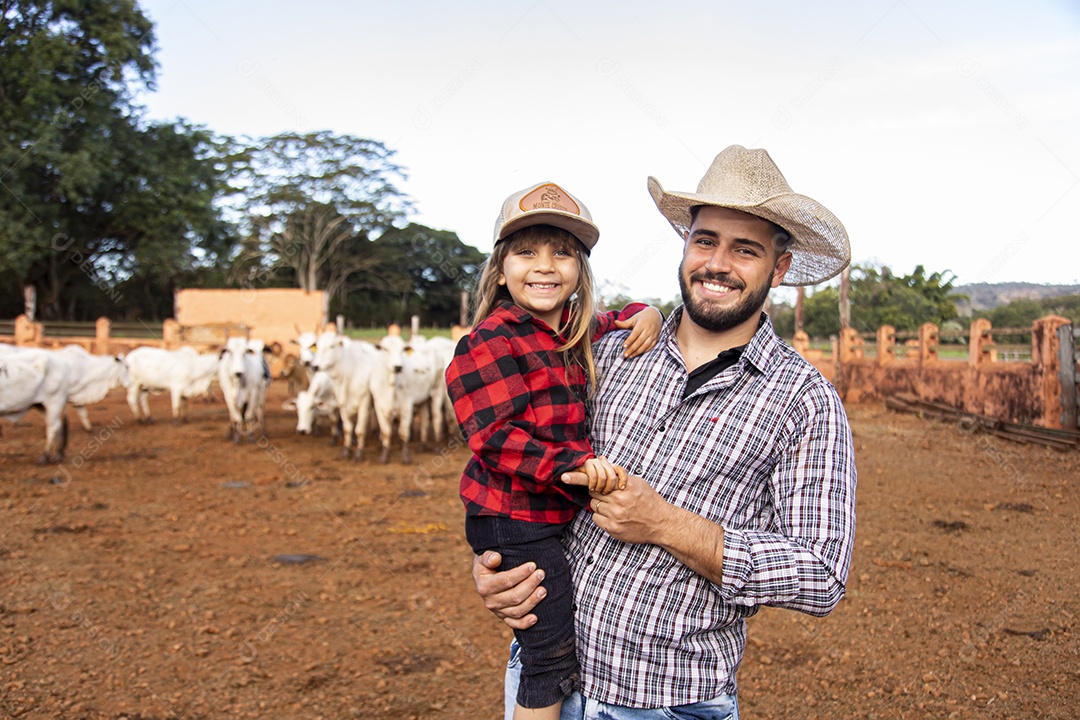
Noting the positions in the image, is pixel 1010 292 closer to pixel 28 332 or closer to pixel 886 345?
pixel 886 345

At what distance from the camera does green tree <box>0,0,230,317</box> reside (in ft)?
68.5

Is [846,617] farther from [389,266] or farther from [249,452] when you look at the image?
[389,266]

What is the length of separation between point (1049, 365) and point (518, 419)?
11783 millimetres

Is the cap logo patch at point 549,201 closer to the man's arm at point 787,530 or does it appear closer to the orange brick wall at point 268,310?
the man's arm at point 787,530

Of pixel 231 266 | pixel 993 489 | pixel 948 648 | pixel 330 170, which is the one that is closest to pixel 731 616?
pixel 948 648

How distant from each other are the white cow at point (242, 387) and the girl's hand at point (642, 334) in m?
10.5

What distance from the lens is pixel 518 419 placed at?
78.5 inches

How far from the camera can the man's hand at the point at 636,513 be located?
170 centimetres

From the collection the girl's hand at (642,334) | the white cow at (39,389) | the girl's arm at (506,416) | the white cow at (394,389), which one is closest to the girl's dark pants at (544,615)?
the girl's arm at (506,416)

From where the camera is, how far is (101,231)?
26.1 metres

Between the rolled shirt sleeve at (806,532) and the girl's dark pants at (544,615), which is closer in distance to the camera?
the rolled shirt sleeve at (806,532)

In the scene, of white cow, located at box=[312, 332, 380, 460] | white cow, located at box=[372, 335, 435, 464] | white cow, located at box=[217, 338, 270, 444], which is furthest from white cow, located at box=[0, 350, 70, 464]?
white cow, located at box=[372, 335, 435, 464]

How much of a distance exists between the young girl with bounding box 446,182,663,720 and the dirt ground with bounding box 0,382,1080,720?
2309mm

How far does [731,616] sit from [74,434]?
12.8 m
